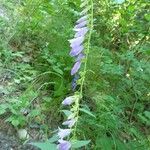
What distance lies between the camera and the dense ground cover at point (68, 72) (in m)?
2.57

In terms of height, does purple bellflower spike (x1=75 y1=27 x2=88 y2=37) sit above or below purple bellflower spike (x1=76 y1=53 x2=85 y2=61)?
above

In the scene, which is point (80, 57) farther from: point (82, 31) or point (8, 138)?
point (8, 138)

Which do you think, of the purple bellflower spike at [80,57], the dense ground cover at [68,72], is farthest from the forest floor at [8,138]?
the purple bellflower spike at [80,57]

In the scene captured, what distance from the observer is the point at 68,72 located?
2.99 m

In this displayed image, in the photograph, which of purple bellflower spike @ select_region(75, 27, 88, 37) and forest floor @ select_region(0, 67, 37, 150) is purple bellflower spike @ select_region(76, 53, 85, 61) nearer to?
purple bellflower spike @ select_region(75, 27, 88, 37)

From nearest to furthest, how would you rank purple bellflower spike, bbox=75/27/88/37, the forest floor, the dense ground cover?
1. purple bellflower spike, bbox=75/27/88/37
2. the forest floor
3. the dense ground cover

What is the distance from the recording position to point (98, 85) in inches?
113

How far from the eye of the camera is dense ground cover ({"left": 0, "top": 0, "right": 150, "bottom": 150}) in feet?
8.42

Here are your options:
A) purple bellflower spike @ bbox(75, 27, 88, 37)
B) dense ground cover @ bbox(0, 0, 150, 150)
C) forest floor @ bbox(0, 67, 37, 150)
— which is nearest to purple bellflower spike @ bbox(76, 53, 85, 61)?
purple bellflower spike @ bbox(75, 27, 88, 37)

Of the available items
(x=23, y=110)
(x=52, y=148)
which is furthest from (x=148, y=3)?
(x=52, y=148)

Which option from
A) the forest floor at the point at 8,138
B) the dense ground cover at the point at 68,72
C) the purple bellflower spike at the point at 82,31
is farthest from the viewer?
the dense ground cover at the point at 68,72

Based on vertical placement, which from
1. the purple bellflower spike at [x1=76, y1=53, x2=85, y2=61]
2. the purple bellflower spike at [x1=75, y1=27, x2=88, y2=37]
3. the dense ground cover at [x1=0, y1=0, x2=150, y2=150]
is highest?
the purple bellflower spike at [x1=75, y1=27, x2=88, y2=37]

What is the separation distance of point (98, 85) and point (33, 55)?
71 cm

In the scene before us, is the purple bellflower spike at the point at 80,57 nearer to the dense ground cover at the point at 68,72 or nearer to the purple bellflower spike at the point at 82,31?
the purple bellflower spike at the point at 82,31
